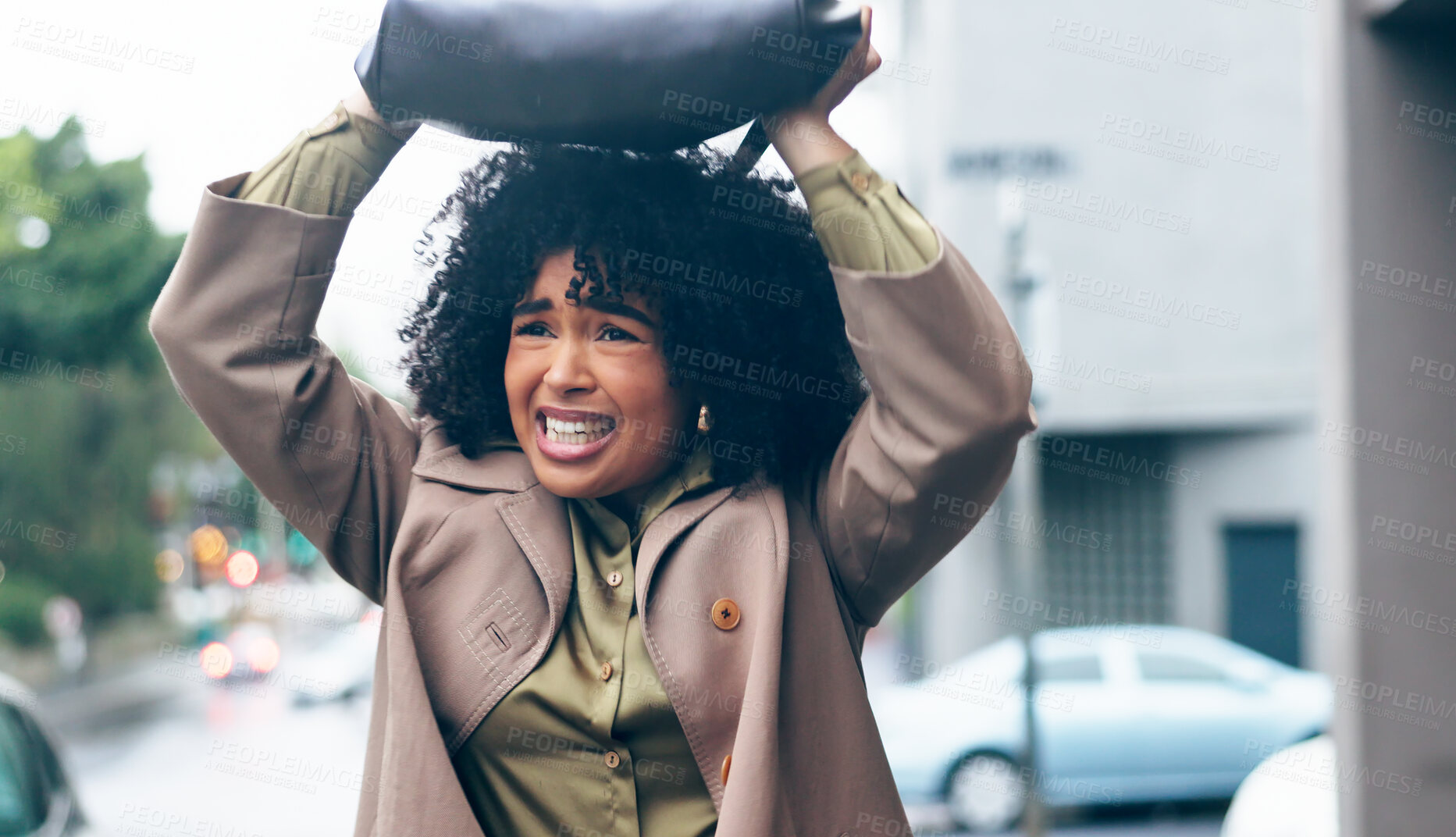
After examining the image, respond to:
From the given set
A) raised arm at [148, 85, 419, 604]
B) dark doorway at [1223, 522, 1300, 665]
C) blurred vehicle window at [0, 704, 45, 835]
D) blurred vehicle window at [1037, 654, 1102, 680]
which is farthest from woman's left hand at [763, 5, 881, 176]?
dark doorway at [1223, 522, 1300, 665]

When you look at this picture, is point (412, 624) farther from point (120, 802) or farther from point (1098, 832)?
point (120, 802)

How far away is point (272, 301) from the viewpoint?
5.50ft

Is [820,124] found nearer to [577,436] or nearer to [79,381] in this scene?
[577,436]

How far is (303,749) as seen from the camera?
1349 cm

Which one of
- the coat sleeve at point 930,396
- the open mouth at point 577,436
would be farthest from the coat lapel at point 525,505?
the coat sleeve at point 930,396

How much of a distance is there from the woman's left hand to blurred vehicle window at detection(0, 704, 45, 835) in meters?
3.19

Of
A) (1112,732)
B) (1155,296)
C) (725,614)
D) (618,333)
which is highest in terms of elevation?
(1155,296)

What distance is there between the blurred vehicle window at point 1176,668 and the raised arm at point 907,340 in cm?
856

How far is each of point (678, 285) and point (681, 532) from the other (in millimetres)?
388

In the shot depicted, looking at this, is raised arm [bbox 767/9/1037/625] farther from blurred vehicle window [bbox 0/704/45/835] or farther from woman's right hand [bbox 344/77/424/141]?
blurred vehicle window [bbox 0/704/45/835]

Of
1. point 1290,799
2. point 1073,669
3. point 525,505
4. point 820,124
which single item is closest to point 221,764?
point 1073,669

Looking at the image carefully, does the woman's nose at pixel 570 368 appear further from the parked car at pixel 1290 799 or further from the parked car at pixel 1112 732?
the parked car at pixel 1112 732

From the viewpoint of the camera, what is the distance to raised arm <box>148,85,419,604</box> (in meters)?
1.66

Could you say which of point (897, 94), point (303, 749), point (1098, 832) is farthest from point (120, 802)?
point (897, 94)
